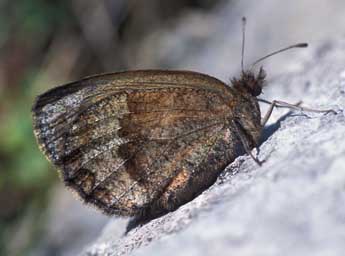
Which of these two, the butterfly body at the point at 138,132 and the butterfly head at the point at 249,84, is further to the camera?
the butterfly head at the point at 249,84

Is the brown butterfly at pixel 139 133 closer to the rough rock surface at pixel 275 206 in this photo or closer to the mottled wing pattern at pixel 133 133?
the mottled wing pattern at pixel 133 133

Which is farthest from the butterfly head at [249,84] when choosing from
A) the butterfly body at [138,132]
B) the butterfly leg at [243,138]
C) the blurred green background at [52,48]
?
the blurred green background at [52,48]

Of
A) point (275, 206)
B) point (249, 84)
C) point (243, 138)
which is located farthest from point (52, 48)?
point (275, 206)

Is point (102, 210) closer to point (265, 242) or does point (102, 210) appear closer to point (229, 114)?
point (229, 114)

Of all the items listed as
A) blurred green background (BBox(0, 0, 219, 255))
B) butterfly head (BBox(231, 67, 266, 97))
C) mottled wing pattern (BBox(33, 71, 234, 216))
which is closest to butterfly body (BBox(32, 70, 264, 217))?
mottled wing pattern (BBox(33, 71, 234, 216))

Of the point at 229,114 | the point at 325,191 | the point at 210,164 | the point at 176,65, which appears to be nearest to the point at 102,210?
the point at 210,164

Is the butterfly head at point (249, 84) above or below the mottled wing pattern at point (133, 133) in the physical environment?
above
